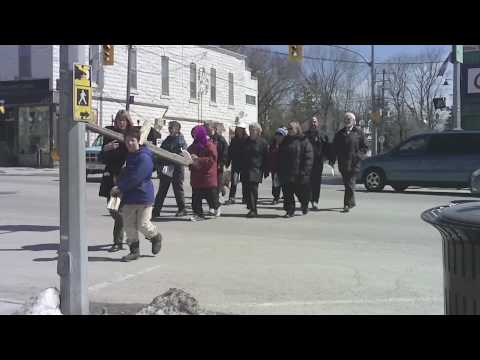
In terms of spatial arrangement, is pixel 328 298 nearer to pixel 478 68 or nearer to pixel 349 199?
pixel 349 199

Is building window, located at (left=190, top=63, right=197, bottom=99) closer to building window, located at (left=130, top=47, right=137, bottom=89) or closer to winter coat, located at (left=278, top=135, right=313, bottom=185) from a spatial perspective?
→ building window, located at (left=130, top=47, right=137, bottom=89)

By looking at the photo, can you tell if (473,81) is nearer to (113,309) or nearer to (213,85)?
(213,85)

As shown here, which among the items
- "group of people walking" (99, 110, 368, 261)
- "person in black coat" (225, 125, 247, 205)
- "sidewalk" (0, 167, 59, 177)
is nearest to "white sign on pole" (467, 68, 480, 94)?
"group of people walking" (99, 110, 368, 261)

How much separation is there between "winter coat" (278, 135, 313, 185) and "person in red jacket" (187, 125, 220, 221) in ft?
4.14

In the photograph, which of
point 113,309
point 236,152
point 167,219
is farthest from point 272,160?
point 113,309

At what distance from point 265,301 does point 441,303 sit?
1.63 metres

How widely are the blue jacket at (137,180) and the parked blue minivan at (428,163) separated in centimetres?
1138

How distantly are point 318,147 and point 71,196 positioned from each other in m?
8.06

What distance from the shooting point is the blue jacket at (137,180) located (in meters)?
7.21

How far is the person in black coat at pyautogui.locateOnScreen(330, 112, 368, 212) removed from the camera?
11.9 metres

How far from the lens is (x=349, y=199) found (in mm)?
12117

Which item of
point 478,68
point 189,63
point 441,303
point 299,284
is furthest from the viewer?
point 189,63
